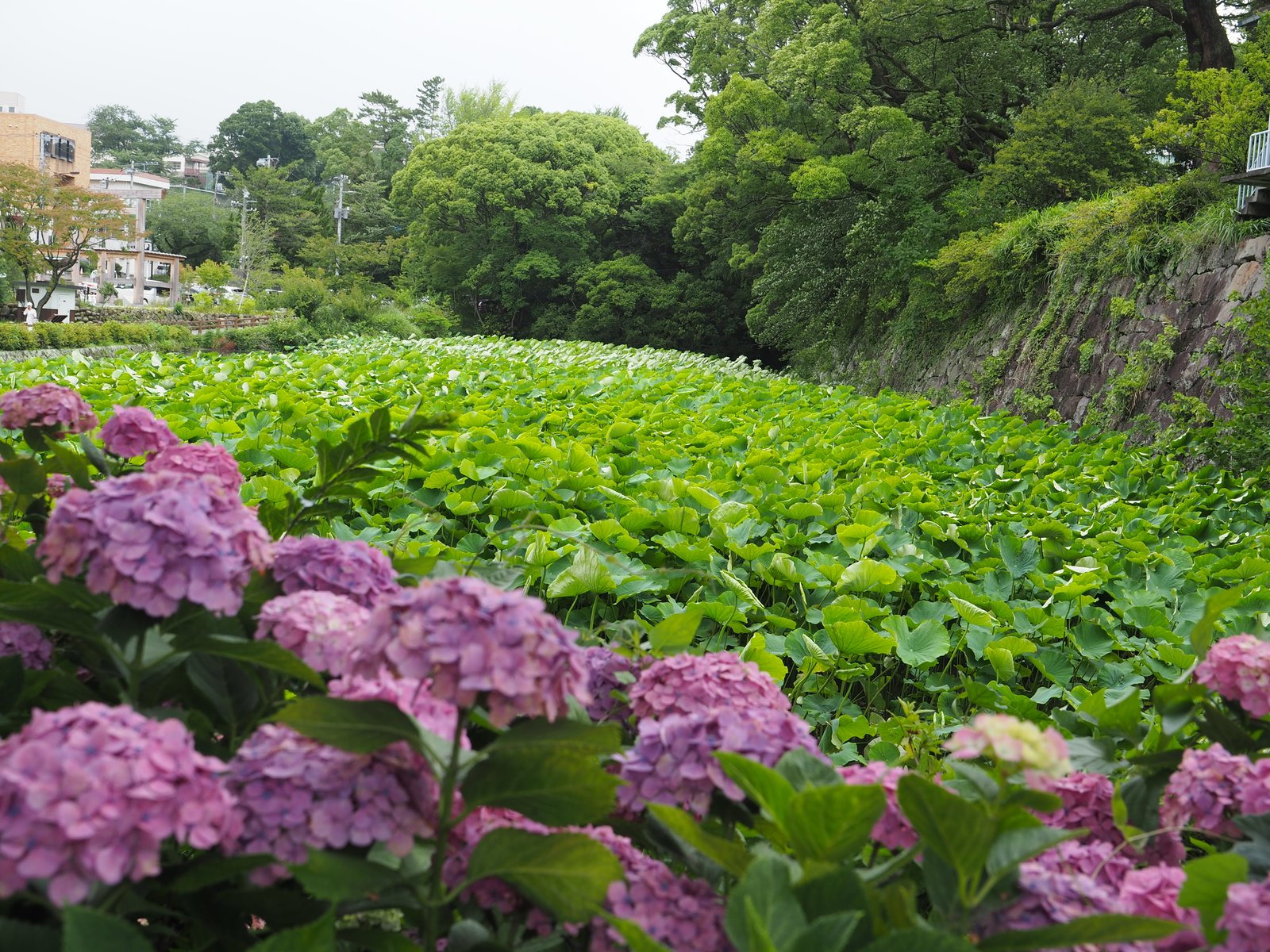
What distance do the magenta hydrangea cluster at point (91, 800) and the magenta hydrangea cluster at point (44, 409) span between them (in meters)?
0.79

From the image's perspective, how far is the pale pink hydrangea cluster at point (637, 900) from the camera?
683mm

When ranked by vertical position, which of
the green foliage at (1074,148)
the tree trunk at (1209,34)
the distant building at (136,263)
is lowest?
the distant building at (136,263)

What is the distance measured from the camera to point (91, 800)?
0.53m

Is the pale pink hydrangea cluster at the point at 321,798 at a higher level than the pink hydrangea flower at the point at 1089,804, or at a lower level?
higher

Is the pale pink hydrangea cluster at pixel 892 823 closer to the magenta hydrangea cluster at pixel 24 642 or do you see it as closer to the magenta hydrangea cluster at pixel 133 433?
the magenta hydrangea cluster at pixel 24 642

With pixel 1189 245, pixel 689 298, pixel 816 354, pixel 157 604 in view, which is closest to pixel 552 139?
pixel 689 298

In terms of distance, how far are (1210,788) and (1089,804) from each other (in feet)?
0.40

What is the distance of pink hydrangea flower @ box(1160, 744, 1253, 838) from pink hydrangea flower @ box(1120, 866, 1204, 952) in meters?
0.08

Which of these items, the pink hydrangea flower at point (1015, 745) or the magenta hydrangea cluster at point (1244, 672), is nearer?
the pink hydrangea flower at point (1015, 745)

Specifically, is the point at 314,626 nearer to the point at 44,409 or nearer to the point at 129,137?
the point at 44,409

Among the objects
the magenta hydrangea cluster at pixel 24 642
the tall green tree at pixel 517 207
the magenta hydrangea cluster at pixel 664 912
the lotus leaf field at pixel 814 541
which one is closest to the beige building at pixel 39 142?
the tall green tree at pixel 517 207

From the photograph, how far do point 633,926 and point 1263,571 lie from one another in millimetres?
3240

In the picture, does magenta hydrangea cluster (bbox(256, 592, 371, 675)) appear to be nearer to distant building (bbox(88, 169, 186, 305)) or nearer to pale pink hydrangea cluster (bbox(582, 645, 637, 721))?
pale pink hydrangea cluster (bbox(582, 645, 637, 721))

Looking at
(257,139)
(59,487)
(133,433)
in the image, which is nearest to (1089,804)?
(133,433)
